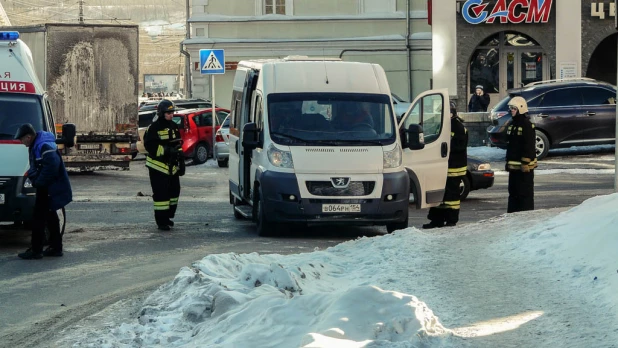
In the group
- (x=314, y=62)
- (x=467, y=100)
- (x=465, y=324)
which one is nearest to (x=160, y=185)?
(x=314, y=62)

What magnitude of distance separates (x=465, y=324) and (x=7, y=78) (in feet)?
28.8

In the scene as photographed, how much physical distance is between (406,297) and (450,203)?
26.4ft

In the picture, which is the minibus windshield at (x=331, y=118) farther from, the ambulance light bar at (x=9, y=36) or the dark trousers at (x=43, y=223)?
the ambulance light bar at (x=9, y=36)

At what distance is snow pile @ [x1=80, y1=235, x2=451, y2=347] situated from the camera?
7.52 metres

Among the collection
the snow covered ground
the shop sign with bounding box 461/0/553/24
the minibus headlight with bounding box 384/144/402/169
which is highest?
the shop sign with bounding box 461/0/553/24

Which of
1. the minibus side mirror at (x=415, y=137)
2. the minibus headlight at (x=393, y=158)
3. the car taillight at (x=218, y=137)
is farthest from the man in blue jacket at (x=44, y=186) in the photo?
the car taillight at (x=218, y=137)

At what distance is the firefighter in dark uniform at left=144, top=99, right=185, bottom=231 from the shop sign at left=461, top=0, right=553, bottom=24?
22491 millimetres

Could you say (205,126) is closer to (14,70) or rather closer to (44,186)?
(14,70)

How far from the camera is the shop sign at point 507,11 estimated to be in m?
37.3

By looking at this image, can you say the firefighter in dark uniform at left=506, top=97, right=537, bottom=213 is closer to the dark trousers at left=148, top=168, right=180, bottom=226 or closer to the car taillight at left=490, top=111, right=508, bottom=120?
the dark trousers at left=148, top=168, right=180, bottom=226

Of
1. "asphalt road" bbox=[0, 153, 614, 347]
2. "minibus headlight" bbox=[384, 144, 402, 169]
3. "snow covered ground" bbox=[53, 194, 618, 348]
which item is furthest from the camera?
"minibus headlight" bbox=[384, 144, 402, 169]

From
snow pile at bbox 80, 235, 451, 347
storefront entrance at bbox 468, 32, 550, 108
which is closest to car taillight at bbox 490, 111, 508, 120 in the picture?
storefront entrance at bbox 468, 32, 550, 108

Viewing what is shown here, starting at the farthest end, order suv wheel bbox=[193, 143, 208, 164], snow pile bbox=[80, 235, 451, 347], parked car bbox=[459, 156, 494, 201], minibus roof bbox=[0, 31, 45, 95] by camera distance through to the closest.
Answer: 1. suv wheel bbox=[193, 143, 208, 164]
2. parked car bbox=[459, 156, 494, 201]
3. minibus roof bbox=[0, 31, 45, 95]
4. snow pile bbox=[80, 235, 451, 347]

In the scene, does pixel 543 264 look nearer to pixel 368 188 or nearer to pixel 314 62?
pixel 368 188
